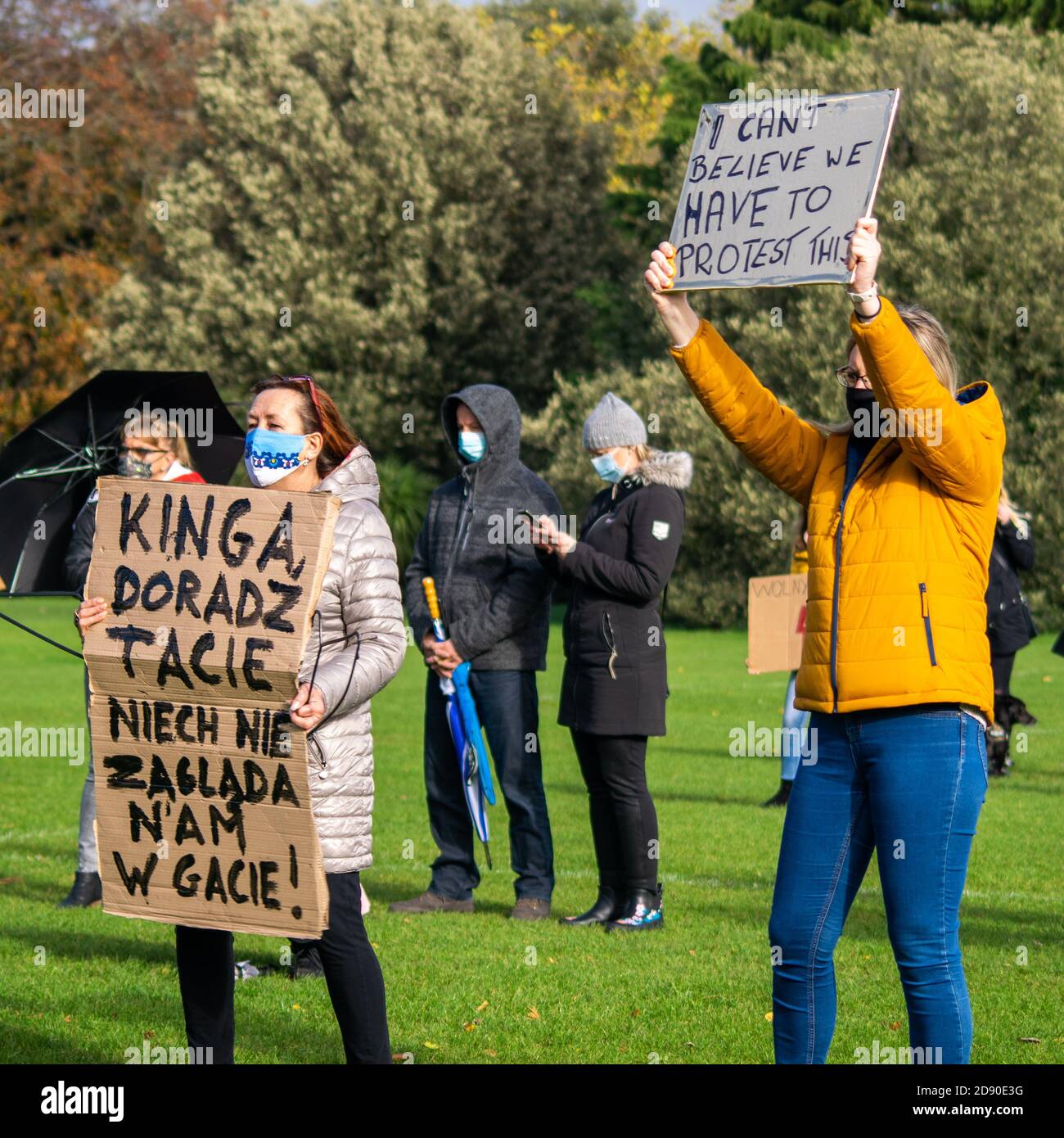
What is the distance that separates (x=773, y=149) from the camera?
4715mm

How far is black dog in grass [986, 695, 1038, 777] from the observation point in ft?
43.2

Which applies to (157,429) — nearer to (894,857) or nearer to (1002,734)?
(894,857)

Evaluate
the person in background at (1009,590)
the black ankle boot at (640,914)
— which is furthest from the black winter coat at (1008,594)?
the black ankle boot at (640,914)

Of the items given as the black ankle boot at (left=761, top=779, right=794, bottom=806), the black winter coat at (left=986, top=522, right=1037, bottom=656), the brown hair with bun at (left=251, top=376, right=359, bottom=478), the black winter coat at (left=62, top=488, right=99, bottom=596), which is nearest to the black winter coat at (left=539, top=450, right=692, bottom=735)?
the black winter coat at (left=62, top=488, right=99, bottom=596)

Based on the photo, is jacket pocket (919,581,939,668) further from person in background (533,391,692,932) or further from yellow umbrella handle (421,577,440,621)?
yellow umbrella handle (421,577,440,621)

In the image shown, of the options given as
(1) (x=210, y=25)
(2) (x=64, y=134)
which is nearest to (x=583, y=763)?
(2) (x=64, y=134)

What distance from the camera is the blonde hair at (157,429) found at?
792 cm

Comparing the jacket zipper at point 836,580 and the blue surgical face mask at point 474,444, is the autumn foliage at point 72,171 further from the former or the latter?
the jacket zipper at point 836,580

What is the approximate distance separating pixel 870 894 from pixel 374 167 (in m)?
32.8

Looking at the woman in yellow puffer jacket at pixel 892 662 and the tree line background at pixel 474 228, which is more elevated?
the tree line background at pixel 474 228

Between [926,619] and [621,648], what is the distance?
12.2 ft

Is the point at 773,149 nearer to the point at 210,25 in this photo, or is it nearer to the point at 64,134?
the point at 64,134

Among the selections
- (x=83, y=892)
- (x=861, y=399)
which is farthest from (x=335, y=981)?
(x=83, y=892)

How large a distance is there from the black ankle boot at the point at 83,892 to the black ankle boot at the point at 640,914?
270 centimetres
